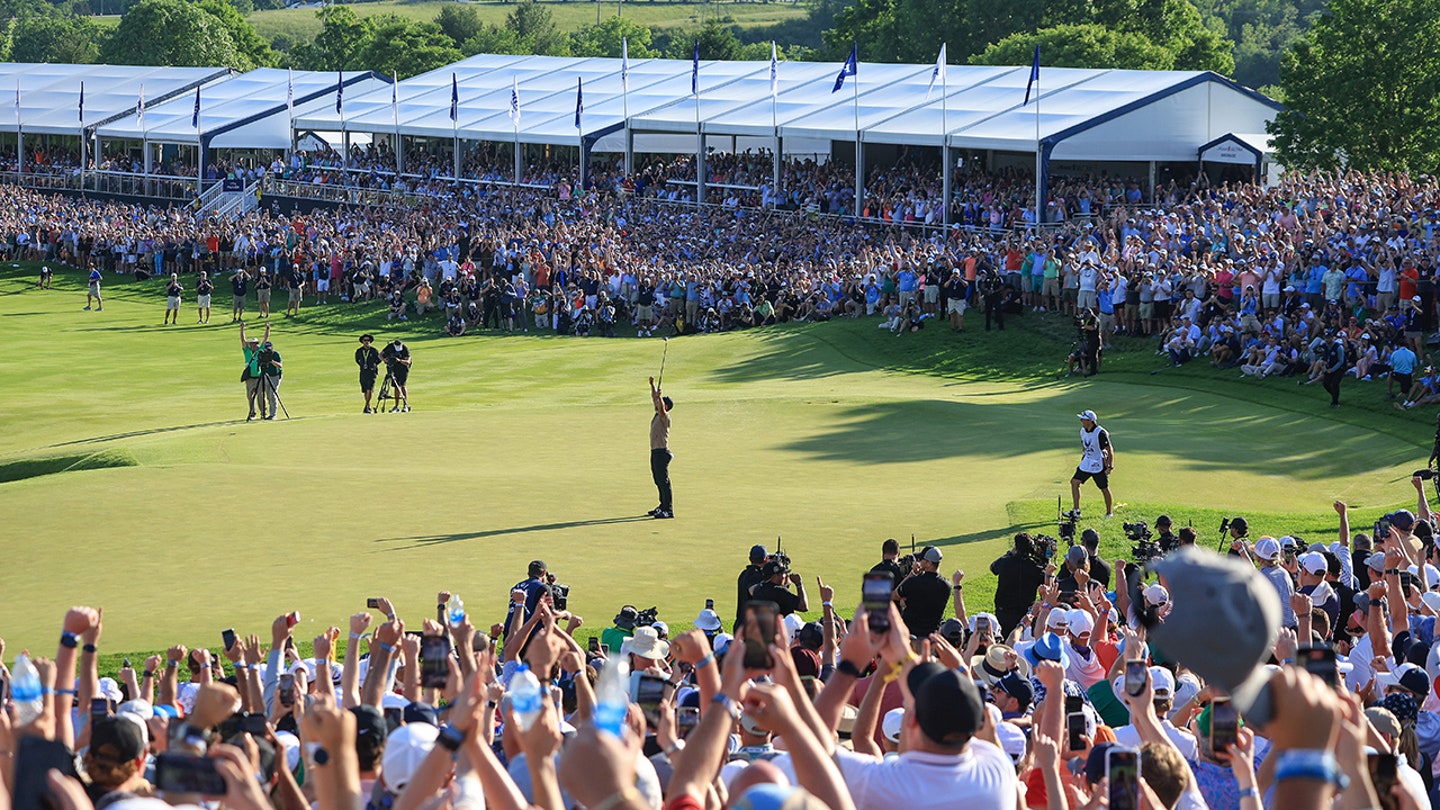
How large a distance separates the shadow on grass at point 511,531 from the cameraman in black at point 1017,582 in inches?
259

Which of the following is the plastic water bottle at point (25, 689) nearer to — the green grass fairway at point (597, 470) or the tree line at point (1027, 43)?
the green grass fairway at point (597, 470)

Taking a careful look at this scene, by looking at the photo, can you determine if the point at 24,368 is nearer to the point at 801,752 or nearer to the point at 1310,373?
the point at 1310,373

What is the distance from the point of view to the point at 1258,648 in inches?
186

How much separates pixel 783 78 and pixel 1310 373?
3264 cm

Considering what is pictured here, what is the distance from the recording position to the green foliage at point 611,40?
155875 mm

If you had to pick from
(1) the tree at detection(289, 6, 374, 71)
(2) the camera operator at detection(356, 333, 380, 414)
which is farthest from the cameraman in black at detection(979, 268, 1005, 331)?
(1) the tree at detection(289, 6, 374, 71)

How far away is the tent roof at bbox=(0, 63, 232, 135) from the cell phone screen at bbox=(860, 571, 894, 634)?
261 feet

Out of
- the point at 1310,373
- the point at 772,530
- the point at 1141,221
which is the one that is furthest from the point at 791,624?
the point at 1141,221

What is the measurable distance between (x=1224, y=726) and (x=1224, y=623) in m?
1.89

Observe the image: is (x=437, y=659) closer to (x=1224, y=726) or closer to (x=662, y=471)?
(x=1224, y=726)

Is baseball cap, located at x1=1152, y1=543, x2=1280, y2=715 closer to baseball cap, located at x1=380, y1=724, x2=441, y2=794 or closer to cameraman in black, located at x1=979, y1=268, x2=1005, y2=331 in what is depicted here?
baseball cap, located at x1=380, y1=724, x2=441, y2=794

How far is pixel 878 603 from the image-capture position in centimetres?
633

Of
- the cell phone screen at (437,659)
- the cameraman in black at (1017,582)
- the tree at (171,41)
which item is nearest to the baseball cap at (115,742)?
the cell phone screen at (437,659)

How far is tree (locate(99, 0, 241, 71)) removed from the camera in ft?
421
